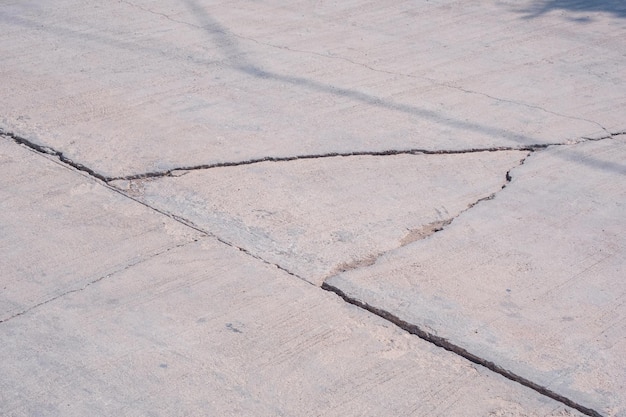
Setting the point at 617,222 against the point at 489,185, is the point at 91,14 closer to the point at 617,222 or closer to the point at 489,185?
the point at 489,185

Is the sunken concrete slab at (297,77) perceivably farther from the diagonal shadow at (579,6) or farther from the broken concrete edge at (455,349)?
the broken concrete edge at (455,349)

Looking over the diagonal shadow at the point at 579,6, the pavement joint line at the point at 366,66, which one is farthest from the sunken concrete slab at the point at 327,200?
the diagonal shadow at the point at 579,6

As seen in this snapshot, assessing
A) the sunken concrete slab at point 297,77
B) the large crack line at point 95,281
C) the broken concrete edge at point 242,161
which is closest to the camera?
the large crack line at point 95,281

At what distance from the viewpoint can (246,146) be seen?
4871mm

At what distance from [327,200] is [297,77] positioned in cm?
185

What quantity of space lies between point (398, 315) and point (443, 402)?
0.52 meters

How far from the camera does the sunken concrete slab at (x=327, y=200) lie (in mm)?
3896

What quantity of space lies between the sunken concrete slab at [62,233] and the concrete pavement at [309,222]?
0.01 meters

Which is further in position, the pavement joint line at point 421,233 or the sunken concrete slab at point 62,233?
the pavement joint line at point 421,233

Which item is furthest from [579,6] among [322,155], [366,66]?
[322,155]

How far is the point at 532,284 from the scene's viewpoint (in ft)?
11.9

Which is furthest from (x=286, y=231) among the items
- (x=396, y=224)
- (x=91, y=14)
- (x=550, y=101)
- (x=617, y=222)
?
(x=91, y=14)

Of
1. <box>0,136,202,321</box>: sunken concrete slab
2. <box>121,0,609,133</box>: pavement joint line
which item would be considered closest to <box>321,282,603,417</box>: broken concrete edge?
<box>0,136,202,321</box>: sunken concrete slab

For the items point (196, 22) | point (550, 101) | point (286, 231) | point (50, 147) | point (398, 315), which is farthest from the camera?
point (196, 22)
